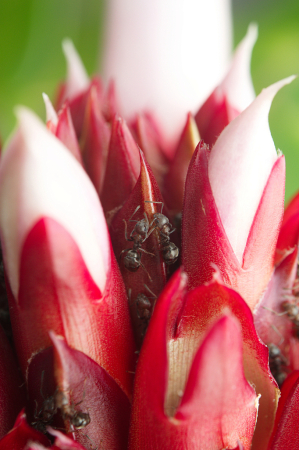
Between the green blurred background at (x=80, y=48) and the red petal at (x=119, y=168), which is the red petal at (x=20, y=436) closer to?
the red petal at (x=119, y=168)

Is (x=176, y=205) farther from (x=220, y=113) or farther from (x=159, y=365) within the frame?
(x=159, y=365)

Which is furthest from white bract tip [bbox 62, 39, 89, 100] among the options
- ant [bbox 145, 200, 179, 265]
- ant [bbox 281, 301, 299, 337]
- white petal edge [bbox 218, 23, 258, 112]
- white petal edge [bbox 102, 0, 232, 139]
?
ant [bbox 281, 301, 299, 337]

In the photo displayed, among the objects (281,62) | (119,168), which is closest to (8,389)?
(119,168)

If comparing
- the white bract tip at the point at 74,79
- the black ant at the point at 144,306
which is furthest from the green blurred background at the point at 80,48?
the black ant at the point at 144,306

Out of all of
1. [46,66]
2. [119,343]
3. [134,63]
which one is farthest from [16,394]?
[46,66]

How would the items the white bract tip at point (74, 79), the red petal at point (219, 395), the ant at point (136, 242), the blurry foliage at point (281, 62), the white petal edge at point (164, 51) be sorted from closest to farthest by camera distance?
the red petal at point (219, 395) < the ant at point (136, 242) < the white bract tip at point (74, 79) < the white petal edge at point (164, 51) < the blurry foliage at point (281, 62)

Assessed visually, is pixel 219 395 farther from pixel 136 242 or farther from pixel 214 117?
pixel 214 117
